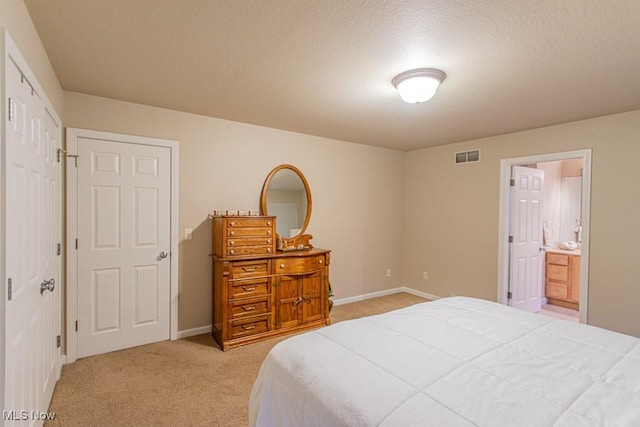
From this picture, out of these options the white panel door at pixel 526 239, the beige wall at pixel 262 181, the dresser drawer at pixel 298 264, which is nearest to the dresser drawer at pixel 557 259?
the white panel door at pixel 526 239

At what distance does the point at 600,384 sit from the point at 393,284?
13.1 ft

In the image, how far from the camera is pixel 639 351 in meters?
1.58

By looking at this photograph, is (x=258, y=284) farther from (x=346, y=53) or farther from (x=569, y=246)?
(x=569, y=246)

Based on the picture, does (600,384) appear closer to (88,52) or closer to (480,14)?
(480,14)

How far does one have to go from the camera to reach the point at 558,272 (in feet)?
15.4

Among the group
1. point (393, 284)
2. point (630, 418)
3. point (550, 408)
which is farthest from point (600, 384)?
point (393, 284)

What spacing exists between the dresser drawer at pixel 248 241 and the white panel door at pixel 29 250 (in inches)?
54.3

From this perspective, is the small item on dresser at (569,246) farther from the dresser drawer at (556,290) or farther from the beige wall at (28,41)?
the beige wall at (28,41)

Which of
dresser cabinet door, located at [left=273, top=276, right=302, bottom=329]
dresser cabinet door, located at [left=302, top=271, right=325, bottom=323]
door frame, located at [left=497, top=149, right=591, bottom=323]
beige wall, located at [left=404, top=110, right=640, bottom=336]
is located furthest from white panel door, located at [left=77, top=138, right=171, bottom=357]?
door frame, located at [left=497, top=149, right=591, bottom=323]

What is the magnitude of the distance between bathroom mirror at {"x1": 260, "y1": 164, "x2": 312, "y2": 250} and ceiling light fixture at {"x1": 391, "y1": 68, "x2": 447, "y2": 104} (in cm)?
201

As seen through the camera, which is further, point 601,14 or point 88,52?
point 88,52

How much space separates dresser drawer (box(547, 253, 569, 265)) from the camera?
15.2ft

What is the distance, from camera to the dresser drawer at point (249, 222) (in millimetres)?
3172

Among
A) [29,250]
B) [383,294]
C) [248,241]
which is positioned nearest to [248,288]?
[248,241]
